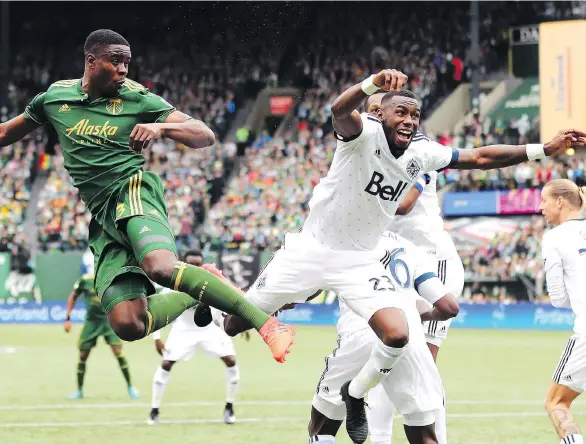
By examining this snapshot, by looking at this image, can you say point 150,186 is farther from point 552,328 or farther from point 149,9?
point 149,9

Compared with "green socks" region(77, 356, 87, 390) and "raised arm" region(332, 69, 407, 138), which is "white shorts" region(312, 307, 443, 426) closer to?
"raised arm" region(332, 69, 407, 138)

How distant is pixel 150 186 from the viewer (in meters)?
8.61

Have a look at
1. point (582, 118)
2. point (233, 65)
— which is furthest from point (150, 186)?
point (233, 65)

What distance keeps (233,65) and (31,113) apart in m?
36.0

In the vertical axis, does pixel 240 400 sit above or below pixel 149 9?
below

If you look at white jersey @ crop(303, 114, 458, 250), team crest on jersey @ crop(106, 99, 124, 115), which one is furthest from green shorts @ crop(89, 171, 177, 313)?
white jersey @ crop(303, 114, 458, 250)

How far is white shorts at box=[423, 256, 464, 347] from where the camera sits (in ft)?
33.2

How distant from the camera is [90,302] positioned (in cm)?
1772

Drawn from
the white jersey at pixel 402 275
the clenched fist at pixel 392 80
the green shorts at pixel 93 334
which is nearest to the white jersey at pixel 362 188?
the white jersey at pixel 402 275

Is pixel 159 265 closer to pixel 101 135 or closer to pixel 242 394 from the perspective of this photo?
pixel 101 135

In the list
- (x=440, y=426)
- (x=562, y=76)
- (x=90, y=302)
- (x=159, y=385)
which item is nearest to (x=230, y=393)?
(x=159, y=385)

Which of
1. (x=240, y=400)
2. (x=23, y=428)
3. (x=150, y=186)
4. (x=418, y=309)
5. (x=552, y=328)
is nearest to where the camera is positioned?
(x=150, y=186)

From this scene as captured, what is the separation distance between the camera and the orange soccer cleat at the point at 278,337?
7.73 metres

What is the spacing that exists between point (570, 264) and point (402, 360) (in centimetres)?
195
